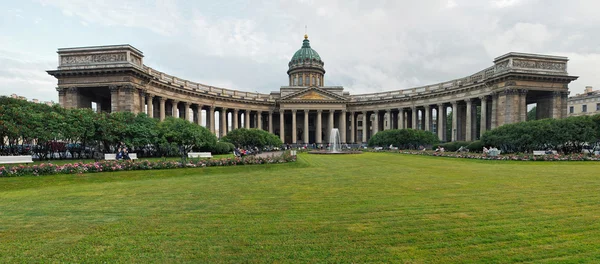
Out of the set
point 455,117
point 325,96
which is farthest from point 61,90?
point 455,117

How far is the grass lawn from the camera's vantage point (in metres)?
4.91

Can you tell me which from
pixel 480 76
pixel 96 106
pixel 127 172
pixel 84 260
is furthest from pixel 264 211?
pixel 480 76

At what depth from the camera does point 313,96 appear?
6419cm

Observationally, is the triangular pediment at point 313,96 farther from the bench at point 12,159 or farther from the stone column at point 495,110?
the bench at point 12,159

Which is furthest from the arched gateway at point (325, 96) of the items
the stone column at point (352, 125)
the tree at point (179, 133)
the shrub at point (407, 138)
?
the tree at point (179, 133)

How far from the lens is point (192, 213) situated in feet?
24.8

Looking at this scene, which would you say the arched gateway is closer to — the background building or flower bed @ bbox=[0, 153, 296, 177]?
flower bed @ bbox=[0, 153, 296, 177]

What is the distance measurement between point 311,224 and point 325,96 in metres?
59.0

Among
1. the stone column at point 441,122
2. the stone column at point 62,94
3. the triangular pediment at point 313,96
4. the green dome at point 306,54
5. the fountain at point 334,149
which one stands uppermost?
the green dome at point 306,54

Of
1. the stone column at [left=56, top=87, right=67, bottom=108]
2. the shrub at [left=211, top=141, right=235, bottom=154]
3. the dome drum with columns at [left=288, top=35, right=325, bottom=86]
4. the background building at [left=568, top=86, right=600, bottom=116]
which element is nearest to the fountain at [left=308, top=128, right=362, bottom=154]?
the shrub at [left=211, top=141, right=235, bottom=154]

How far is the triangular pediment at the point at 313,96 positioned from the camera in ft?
209

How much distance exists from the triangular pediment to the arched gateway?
0.74 feet

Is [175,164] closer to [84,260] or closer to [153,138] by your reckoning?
[153,138]

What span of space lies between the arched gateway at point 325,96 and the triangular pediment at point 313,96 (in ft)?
0.74
